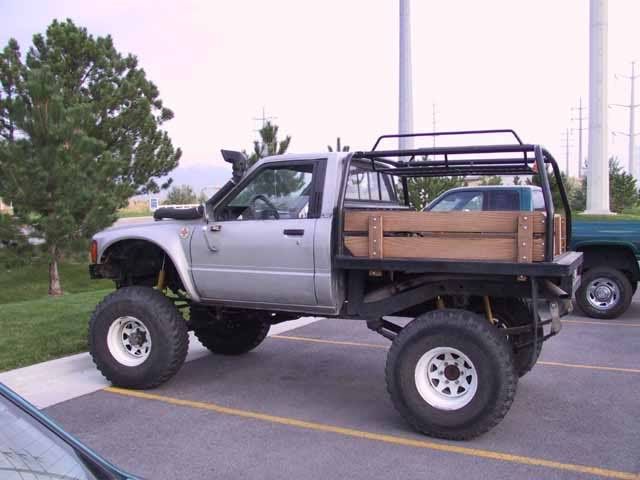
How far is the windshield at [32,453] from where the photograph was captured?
191 cm

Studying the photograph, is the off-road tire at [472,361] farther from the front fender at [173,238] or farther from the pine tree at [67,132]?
the pine tree at [67,132]

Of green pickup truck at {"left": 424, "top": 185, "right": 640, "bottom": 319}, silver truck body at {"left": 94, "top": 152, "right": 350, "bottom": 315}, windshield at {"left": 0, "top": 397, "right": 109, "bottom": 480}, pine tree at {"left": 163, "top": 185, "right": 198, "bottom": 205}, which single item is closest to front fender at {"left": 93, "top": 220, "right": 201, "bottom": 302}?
silver truck body at {"left": 94, "top": 152, "right": 350, "bottom": 315}

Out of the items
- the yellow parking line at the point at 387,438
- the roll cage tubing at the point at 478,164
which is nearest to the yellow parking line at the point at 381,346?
the roll cage tubing at the point at 478,164

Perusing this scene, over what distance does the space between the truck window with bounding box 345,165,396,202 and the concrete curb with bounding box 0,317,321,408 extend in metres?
2.98

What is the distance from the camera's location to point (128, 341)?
621 cm

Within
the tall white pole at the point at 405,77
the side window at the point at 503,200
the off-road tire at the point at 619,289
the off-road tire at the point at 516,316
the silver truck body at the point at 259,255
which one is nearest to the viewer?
the silver truck body at the point at 259,255

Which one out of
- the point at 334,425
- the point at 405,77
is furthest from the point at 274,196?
the point at 405,77

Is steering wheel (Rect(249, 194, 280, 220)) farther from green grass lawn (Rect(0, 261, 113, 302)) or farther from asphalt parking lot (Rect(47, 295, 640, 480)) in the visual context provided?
green grass lawn (Rect(0, 261, 113, 302))

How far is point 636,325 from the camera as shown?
9.43m

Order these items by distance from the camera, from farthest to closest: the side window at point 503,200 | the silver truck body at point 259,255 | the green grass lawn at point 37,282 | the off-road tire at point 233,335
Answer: the green grass lawn at point 37,282, the side window at point 503,200, the off-road tire at point 233,335, the silver truck body at point 259,255

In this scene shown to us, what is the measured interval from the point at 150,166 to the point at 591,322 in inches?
640

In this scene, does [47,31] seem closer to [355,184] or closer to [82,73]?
[82,73]

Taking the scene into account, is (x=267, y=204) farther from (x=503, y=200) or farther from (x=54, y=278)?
(x=54, y=278)

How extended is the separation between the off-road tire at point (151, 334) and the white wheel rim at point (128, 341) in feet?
0.14
